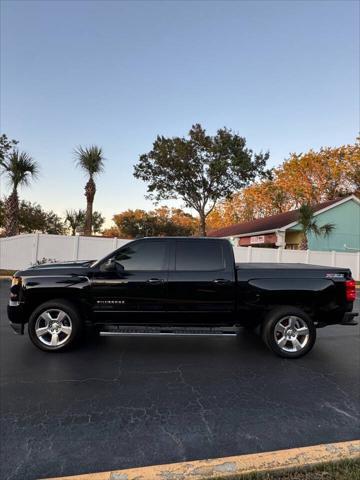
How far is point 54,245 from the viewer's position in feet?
58.0

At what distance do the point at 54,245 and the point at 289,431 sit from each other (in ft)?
55.1

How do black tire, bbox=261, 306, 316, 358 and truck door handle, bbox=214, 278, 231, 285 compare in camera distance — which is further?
truck door handle, bbox=214, 278, 231, 285

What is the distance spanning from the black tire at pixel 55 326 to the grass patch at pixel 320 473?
3519 millimetres

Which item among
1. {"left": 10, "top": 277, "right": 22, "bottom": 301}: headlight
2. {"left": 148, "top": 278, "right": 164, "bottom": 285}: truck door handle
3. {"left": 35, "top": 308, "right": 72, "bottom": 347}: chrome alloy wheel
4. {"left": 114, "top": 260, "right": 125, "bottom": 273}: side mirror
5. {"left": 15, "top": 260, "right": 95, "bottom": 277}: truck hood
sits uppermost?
{"left": 114, "top": 260, "right": 125, "bottom": 273}: side mirror

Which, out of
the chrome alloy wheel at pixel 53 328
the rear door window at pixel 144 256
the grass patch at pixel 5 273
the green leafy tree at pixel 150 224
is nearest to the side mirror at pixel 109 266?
the rear door window at pixel 144 256

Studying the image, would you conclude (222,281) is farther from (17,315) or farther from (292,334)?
(17,315)

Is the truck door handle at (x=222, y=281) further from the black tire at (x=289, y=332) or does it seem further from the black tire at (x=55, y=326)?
the black tire at (x=55, y=326)

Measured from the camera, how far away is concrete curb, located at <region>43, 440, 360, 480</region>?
7.54 ft

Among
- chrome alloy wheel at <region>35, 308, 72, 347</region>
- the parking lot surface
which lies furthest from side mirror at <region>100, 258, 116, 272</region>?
the parking lot surface

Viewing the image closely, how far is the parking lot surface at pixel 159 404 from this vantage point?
267 cm

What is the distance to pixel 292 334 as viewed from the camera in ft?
16.8

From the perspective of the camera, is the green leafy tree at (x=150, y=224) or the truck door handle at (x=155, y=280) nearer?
the truck door handle at (x=155, y=280)

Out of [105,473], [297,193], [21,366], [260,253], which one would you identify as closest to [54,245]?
[260,253]

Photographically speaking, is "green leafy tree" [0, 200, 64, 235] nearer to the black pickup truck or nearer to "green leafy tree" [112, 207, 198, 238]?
"green leafy tree" [112, 207, 198, 238]
